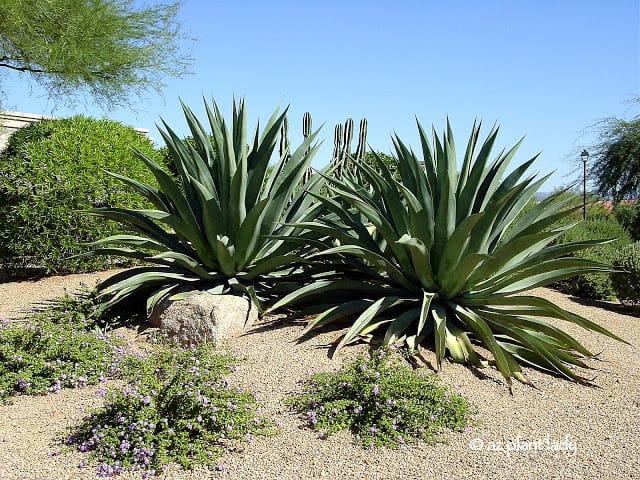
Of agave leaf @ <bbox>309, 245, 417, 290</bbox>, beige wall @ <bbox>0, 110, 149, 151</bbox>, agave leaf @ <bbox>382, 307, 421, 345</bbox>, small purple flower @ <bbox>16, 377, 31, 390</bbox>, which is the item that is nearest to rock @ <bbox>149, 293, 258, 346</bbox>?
agave leaf @ <bbox>309, 245, 417, 290</bbox>

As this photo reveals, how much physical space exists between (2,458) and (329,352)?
8.01 ft

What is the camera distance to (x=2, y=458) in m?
3.98

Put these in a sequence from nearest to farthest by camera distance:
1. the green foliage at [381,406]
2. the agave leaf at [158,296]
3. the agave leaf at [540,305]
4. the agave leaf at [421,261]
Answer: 1. the green foliage at [381,406]
2. the agave leaf at [421,261]
3. the agave leaf at [540,305]
4. the agave leaf at [158,296]

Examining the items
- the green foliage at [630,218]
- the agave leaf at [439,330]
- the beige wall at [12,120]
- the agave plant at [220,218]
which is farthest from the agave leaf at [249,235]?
the green foliage at [630,218]

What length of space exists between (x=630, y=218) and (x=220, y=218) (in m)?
17.1

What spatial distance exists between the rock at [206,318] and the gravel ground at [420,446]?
0.18 meters

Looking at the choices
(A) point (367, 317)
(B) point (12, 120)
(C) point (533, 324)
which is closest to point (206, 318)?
(A) point (367, 317)

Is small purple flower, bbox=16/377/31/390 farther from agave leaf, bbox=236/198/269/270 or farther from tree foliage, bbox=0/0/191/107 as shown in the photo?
tree foliage, bbox=0/0/191/107

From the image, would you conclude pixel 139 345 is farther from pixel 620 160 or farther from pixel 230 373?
pixel 620 160

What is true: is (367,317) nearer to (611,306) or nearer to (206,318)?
(206,318)

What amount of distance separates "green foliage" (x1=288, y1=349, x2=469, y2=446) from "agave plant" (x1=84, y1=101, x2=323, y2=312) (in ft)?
5.42

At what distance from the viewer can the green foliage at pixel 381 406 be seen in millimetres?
4227

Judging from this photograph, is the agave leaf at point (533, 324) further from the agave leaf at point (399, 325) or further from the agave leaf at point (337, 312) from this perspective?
the agave leaf at point (337, 312)

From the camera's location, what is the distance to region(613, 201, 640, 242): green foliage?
17859mm
